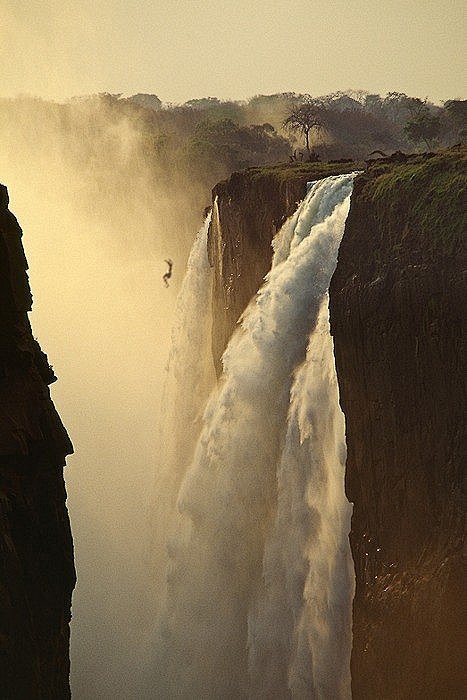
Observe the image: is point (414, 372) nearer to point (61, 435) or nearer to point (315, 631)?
point (315, 631)

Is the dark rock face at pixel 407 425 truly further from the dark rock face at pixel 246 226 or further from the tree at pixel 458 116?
the tree at pixel 458 116

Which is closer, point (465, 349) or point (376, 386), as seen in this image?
point (465, 349)

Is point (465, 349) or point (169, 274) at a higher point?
point (169, 274)

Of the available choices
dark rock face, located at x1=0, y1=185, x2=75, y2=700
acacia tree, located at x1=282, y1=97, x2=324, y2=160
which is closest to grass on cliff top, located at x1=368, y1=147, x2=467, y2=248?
dark rock face, located at x1=0, y1=185, x2=75, y2=700

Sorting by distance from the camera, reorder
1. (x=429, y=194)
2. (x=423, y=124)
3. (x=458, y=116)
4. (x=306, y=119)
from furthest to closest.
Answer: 1. (x=306, y=119)
2. (x=423, y=124)
3. (x=458, y=116)
4. (x=429, y=194)

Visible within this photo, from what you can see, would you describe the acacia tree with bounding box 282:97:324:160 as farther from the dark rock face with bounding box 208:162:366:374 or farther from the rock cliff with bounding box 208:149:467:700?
the rock cliff with bounding box 208:149:467:700

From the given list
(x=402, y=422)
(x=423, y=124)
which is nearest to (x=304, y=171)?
(x=402, y=422)

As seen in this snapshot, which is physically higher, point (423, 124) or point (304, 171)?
point (423, 124)

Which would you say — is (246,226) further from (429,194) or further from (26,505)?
(26,505)

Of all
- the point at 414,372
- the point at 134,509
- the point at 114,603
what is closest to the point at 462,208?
the point at 414,372
